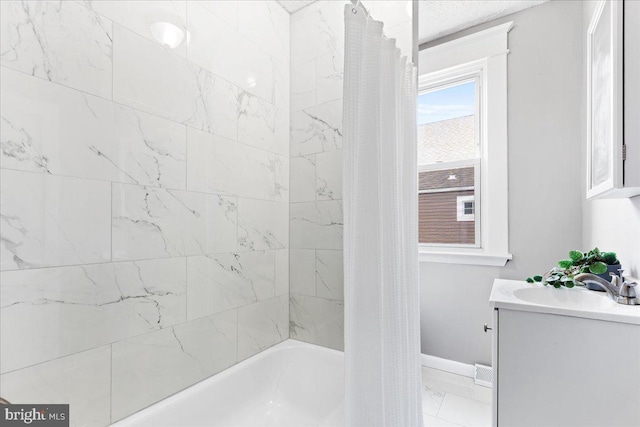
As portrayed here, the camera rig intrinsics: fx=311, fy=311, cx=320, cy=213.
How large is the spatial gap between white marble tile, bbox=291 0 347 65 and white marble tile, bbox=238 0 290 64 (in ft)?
0.21

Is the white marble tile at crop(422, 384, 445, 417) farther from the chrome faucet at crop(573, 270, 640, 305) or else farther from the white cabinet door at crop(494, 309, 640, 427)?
the chrome faucet at crop(573, 270, 640, 305)

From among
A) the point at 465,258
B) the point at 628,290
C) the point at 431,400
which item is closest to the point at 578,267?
the point at 628,290

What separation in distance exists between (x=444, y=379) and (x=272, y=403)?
1207 mm

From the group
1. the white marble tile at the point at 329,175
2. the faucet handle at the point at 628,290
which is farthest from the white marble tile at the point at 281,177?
the faucet handle at the point at 628,290

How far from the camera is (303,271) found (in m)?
1.91

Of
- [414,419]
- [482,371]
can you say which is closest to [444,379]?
[482,371]

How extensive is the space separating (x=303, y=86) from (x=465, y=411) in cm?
212

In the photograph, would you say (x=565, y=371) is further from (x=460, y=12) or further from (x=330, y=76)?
(x=460, y=12)

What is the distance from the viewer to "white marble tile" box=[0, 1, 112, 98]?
903 mm

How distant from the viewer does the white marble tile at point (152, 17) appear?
1.12m

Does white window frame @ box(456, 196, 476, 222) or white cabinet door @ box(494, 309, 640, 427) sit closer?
white cabinet door @ box(494, 309, 640, 427)

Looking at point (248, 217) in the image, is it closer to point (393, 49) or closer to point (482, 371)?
point (393, 49)

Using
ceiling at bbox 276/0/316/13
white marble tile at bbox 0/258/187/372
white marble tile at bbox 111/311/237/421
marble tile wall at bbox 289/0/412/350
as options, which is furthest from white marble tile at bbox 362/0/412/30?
white marble tile at bbox 111/311/237/421

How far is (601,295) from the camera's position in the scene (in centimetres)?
125
